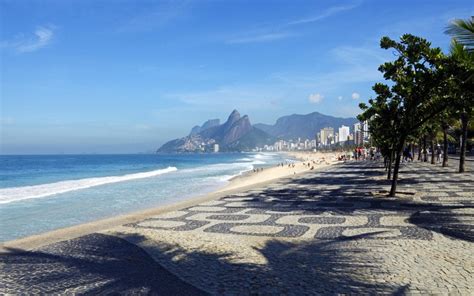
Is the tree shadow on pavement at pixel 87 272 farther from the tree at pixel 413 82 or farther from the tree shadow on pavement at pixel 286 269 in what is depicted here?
the tree at pixel 413 82

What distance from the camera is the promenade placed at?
548 cm

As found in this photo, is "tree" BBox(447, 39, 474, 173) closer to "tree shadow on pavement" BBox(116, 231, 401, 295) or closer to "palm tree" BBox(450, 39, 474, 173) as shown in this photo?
"palm tree" BBox(450, 39, 474, 173)

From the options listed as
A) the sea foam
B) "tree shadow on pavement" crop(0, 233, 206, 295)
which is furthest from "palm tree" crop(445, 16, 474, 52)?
the sea foam

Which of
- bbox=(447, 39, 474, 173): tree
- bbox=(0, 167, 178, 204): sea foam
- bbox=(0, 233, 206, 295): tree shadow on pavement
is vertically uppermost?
bbox=(447, 39, 474, 173): tree

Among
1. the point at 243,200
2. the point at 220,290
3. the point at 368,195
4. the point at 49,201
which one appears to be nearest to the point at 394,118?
the point at 368,195

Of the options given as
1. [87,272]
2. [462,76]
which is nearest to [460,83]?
[462,76]

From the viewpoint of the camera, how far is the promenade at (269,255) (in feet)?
18.0

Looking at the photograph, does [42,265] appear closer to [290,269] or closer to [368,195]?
[290,269]

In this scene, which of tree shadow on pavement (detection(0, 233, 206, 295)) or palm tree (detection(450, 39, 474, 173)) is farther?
palm tree (detection(450, 39, 474, 173))

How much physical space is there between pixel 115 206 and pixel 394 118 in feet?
37.8

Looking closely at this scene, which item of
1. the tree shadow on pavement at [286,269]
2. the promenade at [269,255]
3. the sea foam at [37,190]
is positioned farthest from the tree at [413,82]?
the sea foam at [37,190]

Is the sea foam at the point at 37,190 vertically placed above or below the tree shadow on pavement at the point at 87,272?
below

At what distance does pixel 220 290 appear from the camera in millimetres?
5375

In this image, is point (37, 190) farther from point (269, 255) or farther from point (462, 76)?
point (462, 76)
